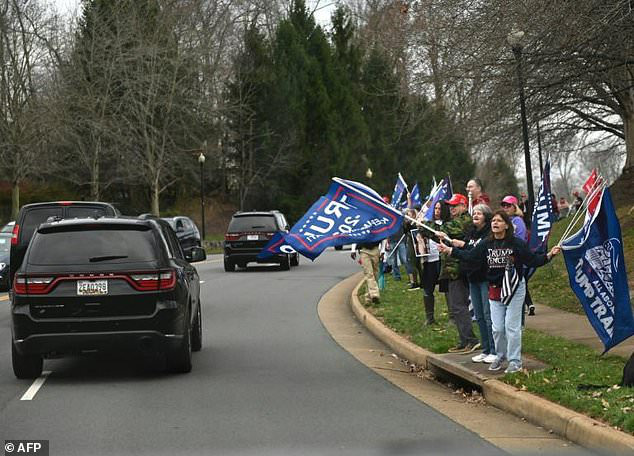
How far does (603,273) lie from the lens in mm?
9586

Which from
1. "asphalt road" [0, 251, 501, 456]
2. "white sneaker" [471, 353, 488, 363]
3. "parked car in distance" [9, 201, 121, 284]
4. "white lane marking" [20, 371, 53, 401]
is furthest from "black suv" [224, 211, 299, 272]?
"white sneaker" [471, 353, 488, 363]

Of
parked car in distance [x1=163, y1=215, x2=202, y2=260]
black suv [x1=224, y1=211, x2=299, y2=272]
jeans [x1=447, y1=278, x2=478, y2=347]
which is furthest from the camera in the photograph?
parked car in distance [x1=163, y1=215, x2=202, y2=260]

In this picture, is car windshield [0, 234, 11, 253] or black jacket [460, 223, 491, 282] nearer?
black jacket [460, 223, 491, 282]

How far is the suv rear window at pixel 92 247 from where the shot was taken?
10.2 m

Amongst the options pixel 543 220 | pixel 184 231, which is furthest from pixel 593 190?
pixel 184 231

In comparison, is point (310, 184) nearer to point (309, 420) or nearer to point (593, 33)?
point (593, 33)

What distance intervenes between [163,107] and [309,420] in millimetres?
46397

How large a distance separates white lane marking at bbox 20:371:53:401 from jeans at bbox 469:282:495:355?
4.60 m

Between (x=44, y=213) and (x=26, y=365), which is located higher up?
(x=44, y=213)

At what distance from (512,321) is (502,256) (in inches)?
25.3

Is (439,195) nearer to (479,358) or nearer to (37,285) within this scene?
(479,358)

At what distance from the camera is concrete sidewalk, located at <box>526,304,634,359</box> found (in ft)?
36.9

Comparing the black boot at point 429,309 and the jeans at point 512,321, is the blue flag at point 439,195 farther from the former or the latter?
the jeans at point 512,321

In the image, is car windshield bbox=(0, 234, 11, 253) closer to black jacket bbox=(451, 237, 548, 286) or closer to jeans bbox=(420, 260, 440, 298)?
jeans bbox=(420, 260, 440, 298)
